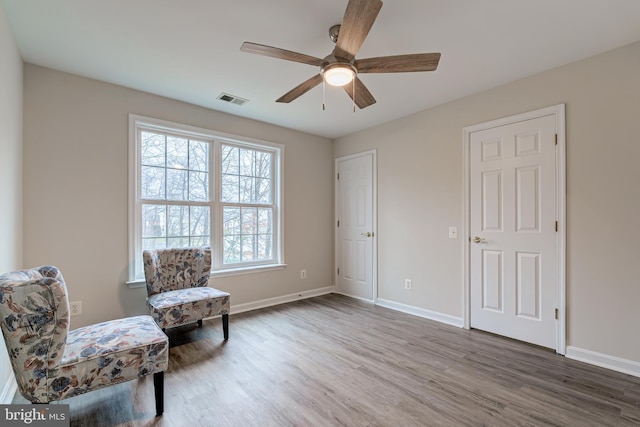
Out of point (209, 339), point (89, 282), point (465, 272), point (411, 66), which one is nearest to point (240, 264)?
point (209, 339)

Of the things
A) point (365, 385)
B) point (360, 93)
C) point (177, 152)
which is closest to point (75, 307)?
point (177, 152)

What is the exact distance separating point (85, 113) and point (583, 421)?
4470mm

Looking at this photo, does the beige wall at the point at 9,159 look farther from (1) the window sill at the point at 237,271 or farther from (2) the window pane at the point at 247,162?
(2) the window pane at the point at 247,162

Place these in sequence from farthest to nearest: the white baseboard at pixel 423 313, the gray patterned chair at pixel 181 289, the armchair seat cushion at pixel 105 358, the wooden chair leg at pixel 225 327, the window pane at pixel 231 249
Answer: the window pane at pixel 231 249 → the white baseboard at pixel 423 313 → the wooden chair leg at pixel 225 327 → the gray patterned chair at pixel 181 289 → the armchair seat cushion at pixel 105 358

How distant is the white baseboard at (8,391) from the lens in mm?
1811

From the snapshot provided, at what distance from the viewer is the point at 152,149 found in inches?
127

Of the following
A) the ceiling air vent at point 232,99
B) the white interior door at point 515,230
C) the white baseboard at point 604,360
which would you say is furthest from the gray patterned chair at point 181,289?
the white baseboard at point 604,360

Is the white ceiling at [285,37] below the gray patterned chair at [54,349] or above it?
above

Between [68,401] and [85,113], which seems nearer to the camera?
[68,401]

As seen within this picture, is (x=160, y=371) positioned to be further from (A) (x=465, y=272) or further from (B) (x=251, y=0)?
(A) (x=465, y=272)

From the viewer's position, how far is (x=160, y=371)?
5.99ft

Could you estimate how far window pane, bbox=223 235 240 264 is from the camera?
3.76 m

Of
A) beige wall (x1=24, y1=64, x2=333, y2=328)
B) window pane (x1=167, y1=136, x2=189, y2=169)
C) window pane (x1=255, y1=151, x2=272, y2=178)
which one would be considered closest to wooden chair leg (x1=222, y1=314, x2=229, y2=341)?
beige wall (x1=24, y1=64, x2=333, y2=328)

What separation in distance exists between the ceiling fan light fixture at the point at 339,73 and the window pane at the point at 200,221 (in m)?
2.31
